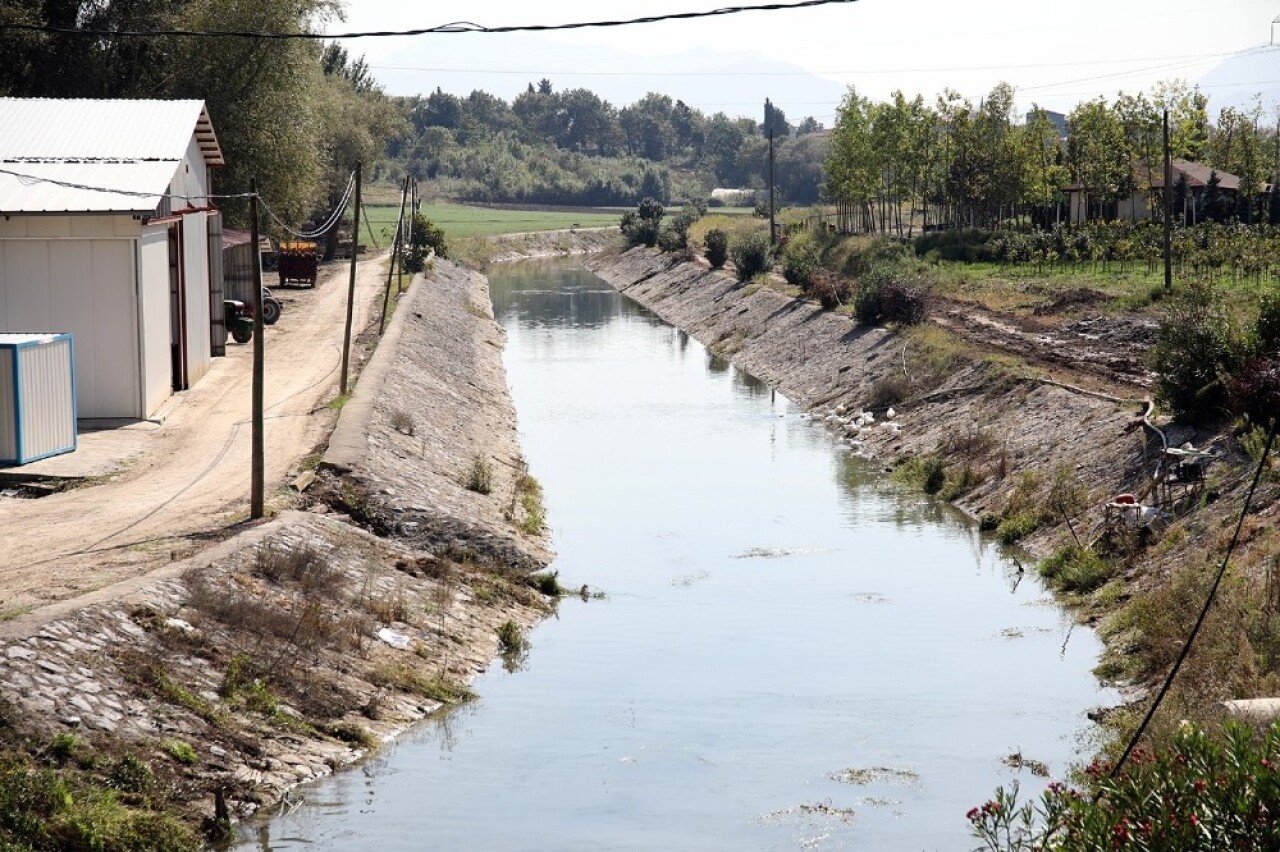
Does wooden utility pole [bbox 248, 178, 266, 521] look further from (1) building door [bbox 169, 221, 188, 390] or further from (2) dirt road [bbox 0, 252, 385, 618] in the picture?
(1) building door [bbox 169, 221, 188, 390]

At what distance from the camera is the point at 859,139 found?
76312 mm

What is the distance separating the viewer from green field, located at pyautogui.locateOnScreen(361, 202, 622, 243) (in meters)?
106

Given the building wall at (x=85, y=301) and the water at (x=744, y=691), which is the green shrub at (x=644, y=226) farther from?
the building wall at (x=85, y=301)

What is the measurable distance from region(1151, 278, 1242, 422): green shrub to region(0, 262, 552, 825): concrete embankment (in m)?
10.6

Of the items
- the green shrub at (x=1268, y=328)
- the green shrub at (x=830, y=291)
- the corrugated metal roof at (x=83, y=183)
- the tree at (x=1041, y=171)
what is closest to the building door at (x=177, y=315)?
the corrugated metal roof at (x=83, y=183)

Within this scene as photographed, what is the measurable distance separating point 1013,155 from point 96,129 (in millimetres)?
46629

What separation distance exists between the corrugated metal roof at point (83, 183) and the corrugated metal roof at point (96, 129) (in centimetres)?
81

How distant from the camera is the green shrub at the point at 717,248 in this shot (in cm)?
7075

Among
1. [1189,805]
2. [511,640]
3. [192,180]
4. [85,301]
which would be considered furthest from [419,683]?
[192,180]

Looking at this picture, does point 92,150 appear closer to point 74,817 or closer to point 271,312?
point 271,312

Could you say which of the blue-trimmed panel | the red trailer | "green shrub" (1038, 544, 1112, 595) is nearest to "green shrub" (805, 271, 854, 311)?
the red trailer

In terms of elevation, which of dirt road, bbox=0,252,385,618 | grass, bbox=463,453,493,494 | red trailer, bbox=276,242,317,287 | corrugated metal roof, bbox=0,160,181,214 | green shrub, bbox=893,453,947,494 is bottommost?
green shrub, bbox=893,453,947,494

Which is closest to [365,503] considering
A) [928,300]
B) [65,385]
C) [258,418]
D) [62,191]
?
[258,418]

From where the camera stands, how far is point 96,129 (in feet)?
103
